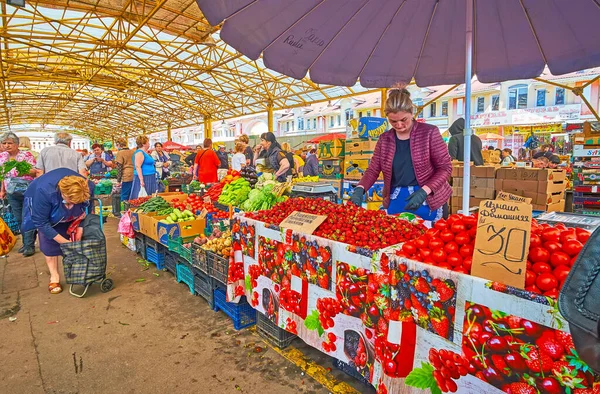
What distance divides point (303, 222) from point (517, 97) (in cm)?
2198

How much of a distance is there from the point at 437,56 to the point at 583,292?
9.77 ft

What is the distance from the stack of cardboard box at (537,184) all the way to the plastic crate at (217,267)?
15.0 feet

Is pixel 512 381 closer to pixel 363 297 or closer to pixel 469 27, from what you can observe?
pixel 363 297

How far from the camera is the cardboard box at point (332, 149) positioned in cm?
820

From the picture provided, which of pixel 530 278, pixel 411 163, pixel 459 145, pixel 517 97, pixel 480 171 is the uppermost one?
pixel 517 97

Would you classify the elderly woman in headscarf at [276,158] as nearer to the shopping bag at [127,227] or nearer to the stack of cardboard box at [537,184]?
the shopping bag at [127,227]

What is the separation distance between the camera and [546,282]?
1.30 m

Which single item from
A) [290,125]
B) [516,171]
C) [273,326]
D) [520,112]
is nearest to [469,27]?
[273,326]

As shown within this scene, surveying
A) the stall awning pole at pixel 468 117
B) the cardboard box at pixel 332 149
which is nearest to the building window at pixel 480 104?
the cardboard box at pixel 332 149

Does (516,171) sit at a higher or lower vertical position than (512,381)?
higher

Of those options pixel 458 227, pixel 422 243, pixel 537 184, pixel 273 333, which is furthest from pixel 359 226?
pixel 537 184

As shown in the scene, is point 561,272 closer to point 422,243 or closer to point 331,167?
point 422,243

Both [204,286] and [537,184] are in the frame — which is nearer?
[204,286]

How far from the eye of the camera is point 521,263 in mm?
1362
